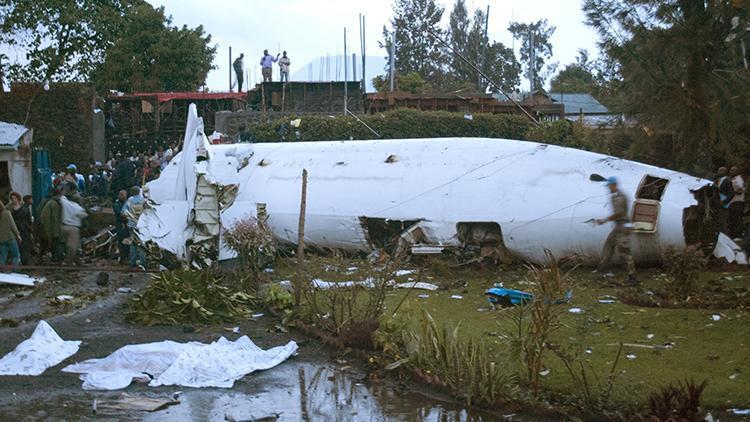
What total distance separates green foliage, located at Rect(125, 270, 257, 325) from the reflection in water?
3.48 meters

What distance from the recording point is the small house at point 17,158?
23.1 meters

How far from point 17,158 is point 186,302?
10.8 m

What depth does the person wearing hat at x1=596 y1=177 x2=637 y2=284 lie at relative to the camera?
53.8ft

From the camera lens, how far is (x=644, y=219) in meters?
17.5

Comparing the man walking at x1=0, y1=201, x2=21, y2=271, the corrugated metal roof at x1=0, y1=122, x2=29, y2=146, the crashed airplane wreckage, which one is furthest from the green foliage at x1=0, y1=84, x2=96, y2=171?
the man walking at x1=0, y1=201, x2=21, y2=271

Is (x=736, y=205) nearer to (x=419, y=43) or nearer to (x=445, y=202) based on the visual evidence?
(x=445, y=202)

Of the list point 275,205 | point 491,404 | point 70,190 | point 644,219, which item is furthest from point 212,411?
point 70,190

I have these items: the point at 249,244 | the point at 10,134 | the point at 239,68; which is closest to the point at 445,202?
the point at 249,244

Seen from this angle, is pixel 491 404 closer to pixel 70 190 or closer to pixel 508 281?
pixel 508 281

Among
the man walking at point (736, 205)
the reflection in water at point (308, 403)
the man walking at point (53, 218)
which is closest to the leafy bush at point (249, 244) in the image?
the man walking at point (53, 218)

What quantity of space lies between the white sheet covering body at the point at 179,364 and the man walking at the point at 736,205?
10.9 meters

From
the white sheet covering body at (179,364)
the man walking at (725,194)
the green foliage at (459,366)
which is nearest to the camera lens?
the green foliage at (459,366)

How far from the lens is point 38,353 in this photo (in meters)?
11.7

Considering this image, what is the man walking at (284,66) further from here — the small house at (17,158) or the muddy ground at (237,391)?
the muddy ground at (237,391)
